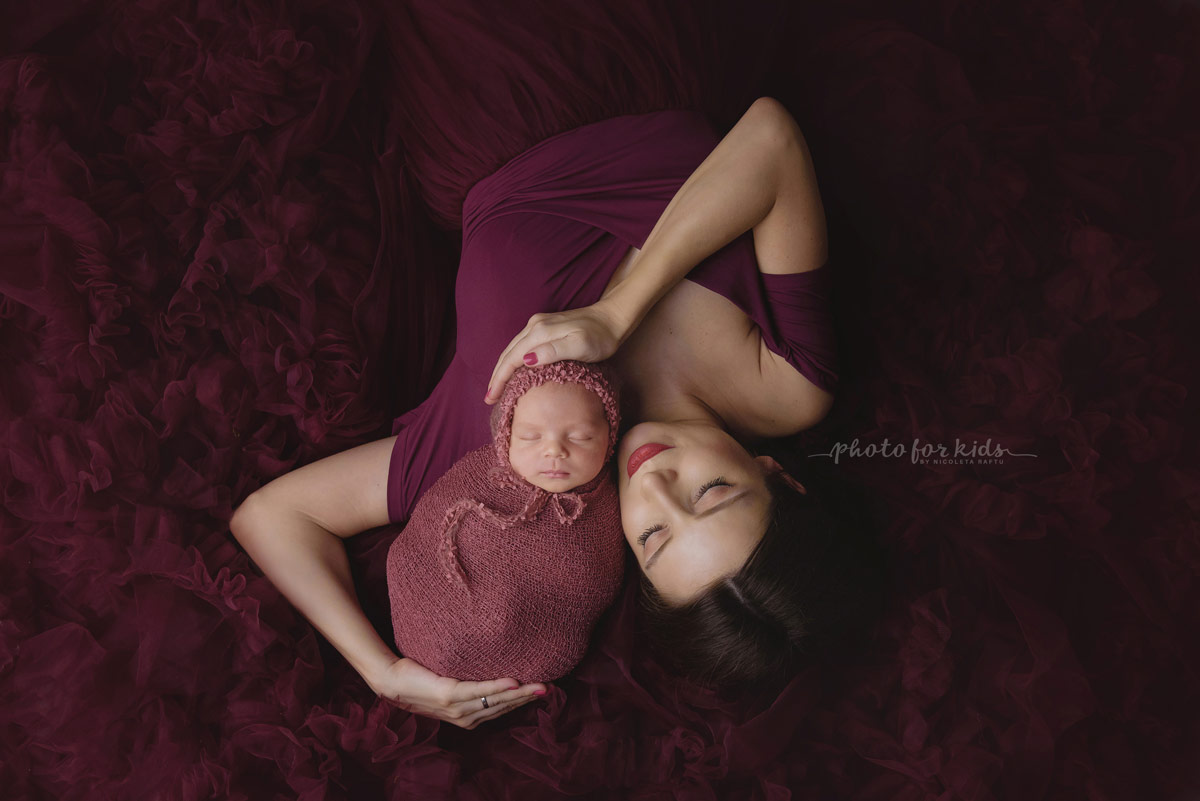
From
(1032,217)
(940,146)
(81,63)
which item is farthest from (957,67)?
(81,63)

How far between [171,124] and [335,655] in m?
0.73

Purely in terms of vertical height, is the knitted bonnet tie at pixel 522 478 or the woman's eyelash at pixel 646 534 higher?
the knitted bonnet tie at pixel 522 478

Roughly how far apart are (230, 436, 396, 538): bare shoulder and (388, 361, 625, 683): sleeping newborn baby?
0.15m

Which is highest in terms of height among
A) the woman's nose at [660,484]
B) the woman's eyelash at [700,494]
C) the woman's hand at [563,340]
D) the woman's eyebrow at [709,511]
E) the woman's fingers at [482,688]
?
the woman's hand at [563,340]

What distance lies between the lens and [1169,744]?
40.8 inches

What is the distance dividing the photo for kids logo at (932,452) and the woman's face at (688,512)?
0.75 feet

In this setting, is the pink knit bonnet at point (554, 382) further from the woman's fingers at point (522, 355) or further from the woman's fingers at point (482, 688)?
the woman's fingers at point (482, 688)

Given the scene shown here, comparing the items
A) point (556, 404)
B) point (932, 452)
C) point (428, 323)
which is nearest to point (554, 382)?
point (556, 404)

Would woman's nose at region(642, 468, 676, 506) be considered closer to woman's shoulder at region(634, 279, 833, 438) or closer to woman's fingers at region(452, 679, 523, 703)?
woman's shoulder at region(634, 279, 833, 438)

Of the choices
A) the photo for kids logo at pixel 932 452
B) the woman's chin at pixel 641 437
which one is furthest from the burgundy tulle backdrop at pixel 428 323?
the woman's chin at pixel 641 437

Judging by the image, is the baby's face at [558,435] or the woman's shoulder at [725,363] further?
the woman's shoulder at [725,363]

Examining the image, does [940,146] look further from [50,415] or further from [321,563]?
[50,415]

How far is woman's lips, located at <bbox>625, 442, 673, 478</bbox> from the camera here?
0.97 m

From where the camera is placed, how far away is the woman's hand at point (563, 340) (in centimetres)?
95
